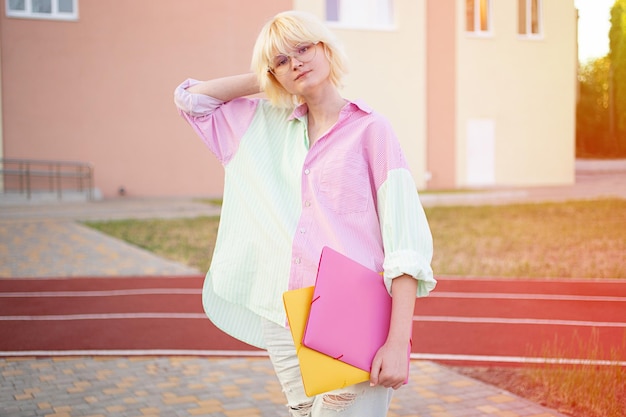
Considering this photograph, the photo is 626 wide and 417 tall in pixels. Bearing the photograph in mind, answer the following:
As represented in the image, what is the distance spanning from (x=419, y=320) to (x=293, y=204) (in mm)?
4805

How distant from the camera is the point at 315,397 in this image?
2.38 meters

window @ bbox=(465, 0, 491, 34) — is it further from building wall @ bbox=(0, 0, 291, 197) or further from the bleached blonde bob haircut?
the bleached blonde bob haircut

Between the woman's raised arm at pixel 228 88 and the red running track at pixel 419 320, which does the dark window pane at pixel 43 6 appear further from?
the woman's raised arm at pixel 228 88

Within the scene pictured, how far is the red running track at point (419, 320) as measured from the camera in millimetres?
6090

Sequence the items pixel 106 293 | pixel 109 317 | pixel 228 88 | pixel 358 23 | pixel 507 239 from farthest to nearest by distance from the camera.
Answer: pixel 358 23, pixel 507 239, pixel 106 293, pixel 109 317, pixel 228 88

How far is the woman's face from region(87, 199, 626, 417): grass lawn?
288cm

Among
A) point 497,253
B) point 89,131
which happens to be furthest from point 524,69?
point 497,253

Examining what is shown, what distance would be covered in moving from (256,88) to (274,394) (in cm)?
283

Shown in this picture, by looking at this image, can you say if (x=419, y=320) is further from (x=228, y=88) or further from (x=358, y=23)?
(x=358, y=23)

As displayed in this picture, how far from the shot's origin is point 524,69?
23125mm

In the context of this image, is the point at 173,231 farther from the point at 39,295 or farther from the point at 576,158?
the point at 576,158

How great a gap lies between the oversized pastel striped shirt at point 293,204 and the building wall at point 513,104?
781 inches

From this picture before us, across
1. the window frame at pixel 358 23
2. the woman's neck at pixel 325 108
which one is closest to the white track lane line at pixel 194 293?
the woman's neck at pixel 325 108

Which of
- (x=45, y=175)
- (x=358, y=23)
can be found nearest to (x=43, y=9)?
(x=45, y=175)
